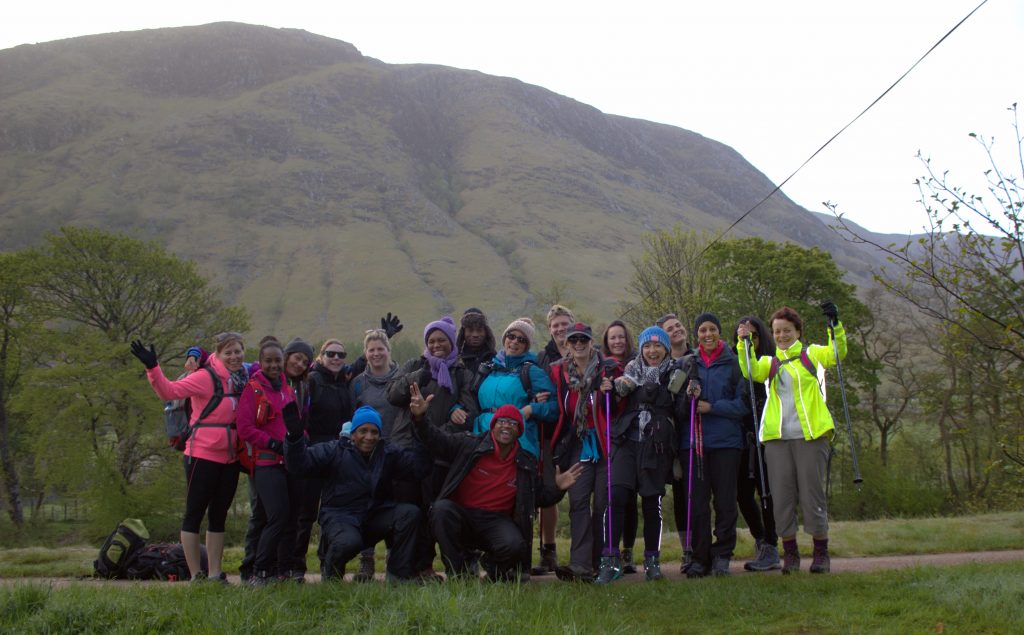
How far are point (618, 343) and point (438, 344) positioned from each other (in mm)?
1778

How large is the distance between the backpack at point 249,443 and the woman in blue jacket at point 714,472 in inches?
152

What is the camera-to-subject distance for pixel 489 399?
7.11 metres

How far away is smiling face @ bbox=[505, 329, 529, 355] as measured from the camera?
7.19 meters

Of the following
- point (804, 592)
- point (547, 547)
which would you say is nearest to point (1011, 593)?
point (804, 592)

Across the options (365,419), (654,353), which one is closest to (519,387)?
(654,353)

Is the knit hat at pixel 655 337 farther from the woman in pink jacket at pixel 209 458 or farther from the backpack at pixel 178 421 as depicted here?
the backpack at pixel 178 421

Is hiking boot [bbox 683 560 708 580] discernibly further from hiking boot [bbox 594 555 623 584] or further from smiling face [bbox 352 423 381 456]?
smiling face [bbox 352 423 381 456]

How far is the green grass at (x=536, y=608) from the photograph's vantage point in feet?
15.2

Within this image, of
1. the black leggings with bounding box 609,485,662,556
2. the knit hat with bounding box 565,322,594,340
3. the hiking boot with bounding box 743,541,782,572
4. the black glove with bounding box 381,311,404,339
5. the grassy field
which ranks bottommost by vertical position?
the grassy field

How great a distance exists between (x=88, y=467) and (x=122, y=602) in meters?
22.3

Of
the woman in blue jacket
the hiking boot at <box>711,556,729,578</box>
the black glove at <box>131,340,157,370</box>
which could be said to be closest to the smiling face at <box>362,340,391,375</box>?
the black glove at <box>131,340,157,370</box>

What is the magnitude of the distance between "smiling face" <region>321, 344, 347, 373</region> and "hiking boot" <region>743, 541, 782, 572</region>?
4.51 m

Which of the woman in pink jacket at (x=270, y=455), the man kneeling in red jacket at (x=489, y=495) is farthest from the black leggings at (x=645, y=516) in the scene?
the woman in pink jacket at (x=270, y=455)

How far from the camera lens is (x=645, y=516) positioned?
679 cm
